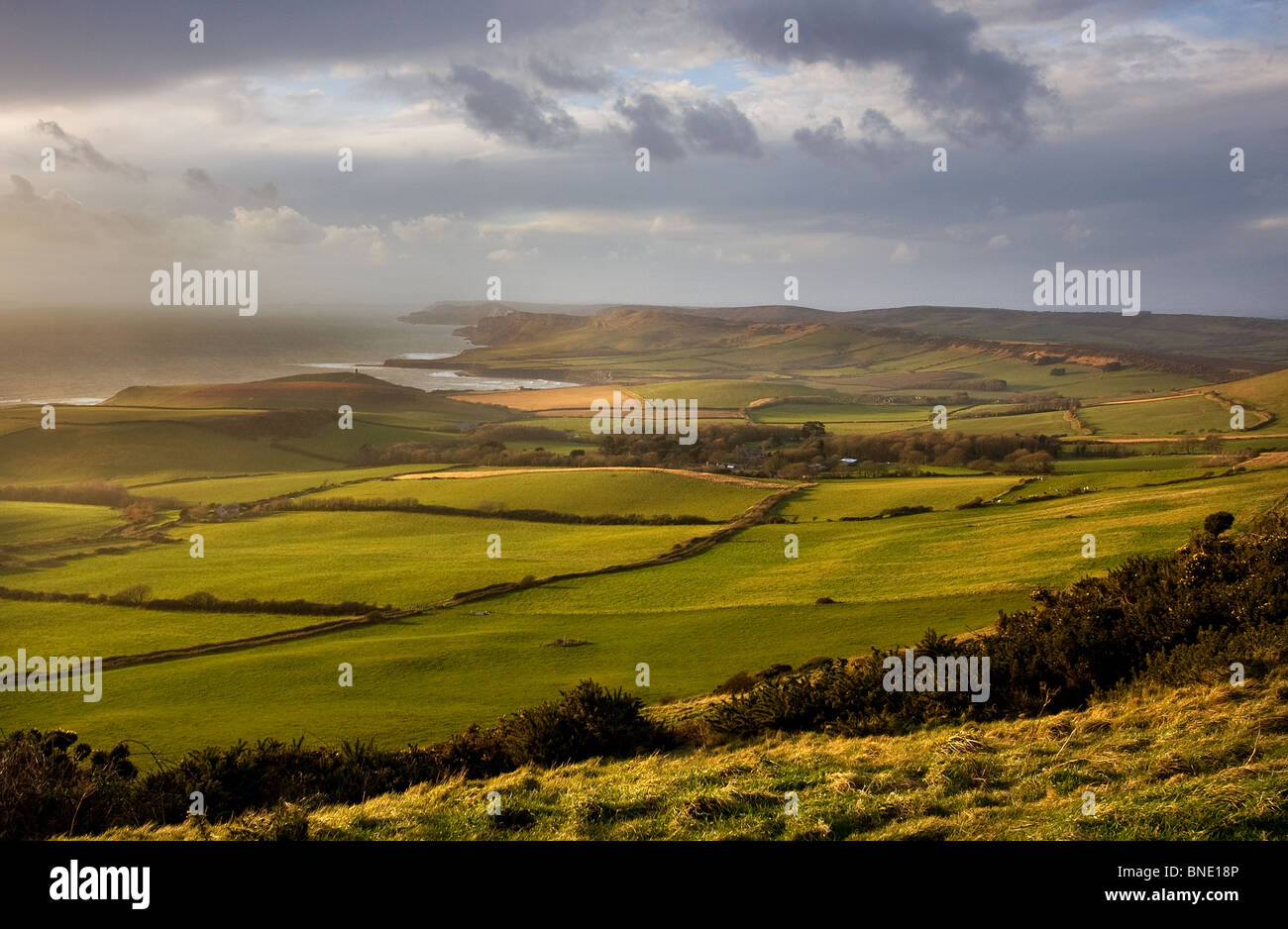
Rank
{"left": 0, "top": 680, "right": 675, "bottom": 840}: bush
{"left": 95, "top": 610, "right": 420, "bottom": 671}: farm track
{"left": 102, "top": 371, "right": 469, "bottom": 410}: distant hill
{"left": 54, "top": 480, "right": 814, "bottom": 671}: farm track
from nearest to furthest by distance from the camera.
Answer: {"left": 0, "top": 680, "right": 675, "bottom": 840}: bush
{"left": 95, "top": 610, "right": 420, "bottom": 671}: farm track
{"left": 54, "top": 480, "right": 814, "bottom": 671}: farm track
{"left": 102, "top": 371, "right": 469, "bottom": 410}: distant hill

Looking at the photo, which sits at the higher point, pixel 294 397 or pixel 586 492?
pixel 294 397

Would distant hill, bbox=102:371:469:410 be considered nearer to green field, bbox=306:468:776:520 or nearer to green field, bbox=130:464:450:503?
green field, bbox=130:464:450:503

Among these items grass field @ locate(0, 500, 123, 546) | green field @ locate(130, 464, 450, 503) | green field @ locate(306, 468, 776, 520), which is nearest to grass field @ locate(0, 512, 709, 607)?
green field @ locate(306, 468, 776, 520)

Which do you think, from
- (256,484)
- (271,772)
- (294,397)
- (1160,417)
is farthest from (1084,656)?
(294,397)

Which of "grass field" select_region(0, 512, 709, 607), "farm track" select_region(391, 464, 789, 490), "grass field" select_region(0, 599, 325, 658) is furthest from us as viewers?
"farm track" select_region(391, 464, 789, 490)

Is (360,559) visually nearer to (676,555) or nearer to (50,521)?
(676,555)

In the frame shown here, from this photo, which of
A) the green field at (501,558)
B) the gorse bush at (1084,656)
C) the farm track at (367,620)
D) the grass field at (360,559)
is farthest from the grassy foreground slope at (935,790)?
the grass field at (360,559)

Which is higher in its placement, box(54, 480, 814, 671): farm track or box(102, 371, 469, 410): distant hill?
box(102, 371, 469, 410): distant hill

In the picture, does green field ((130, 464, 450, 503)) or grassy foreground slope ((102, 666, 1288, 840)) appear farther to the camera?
green field ((130, 464, 450, 503))

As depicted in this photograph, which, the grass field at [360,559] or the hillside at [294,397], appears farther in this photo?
the hillside at [294,397]

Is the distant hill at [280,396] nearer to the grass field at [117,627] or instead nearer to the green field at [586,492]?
the green field at [586,492]
